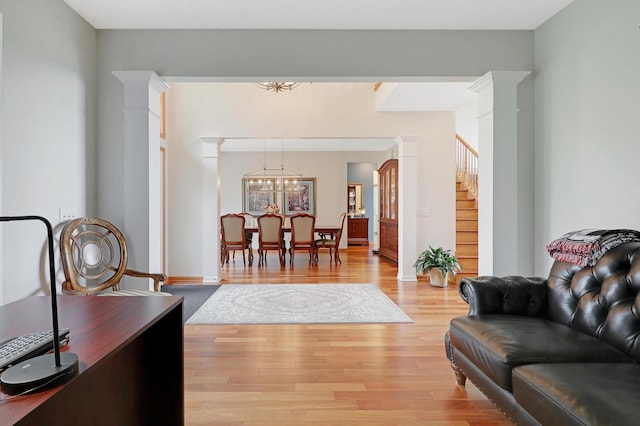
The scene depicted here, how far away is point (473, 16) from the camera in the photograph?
2920 mm

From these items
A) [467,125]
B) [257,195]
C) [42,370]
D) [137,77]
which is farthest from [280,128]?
[467,125]

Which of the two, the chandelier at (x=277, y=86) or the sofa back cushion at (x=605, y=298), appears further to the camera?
the chandelier at (x=277, y=86)

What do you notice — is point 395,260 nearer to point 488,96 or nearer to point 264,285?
point 264,285

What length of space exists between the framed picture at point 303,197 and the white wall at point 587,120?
7.16 m

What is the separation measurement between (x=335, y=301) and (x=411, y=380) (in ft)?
6.70

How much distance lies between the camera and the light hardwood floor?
1.92 m

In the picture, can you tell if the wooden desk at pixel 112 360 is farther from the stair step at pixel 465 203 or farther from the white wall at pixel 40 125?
the stair step at pixel 465 203

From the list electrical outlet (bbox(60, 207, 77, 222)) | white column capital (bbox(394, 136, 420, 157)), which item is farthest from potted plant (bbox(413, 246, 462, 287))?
electrical outlet (bbox(60, 207, 77, 222))

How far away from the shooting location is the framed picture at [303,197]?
9977 mm

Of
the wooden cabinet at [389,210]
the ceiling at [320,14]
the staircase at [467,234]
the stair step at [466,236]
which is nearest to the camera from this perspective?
the ceiling at [320,14]

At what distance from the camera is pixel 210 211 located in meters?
5.58

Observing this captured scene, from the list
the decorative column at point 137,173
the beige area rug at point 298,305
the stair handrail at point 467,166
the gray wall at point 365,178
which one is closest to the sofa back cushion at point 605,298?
the beige area rug at point 298,305

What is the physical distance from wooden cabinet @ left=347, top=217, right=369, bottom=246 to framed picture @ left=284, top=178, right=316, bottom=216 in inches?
59.6

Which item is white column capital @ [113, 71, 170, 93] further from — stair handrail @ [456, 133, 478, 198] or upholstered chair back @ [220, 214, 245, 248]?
stair handrail @ [456, 133, 478, 198]
